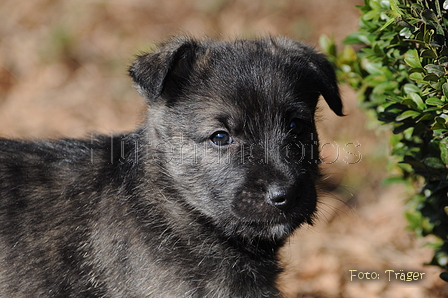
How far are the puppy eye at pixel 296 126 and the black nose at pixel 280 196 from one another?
0.57 meters

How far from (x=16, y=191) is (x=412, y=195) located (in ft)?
9.90

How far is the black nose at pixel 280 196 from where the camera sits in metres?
2.91

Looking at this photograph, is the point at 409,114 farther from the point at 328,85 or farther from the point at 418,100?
the point at 328,85

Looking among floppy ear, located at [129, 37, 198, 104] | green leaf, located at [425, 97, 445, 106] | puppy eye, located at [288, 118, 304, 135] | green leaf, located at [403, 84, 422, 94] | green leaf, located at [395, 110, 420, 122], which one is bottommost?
puppy eye, located at [288, 118, 304, 135]

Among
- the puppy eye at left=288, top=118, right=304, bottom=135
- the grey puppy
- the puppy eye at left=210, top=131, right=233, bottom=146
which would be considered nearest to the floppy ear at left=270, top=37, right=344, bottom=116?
the grey puppy

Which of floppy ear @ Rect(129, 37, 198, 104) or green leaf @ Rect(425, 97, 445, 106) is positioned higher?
floppy ear @ Rect(129, 37, 198, 104)

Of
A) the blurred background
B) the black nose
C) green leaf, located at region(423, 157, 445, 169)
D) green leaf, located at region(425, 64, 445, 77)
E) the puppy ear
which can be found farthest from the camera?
the blurred background

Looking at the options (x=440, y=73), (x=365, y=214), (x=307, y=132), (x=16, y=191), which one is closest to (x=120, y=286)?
(x=16, y=191)

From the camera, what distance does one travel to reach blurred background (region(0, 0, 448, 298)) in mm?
5207

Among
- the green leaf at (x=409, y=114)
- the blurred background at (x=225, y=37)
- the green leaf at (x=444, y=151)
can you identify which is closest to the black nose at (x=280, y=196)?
the green leaf at (x=409, y=114)

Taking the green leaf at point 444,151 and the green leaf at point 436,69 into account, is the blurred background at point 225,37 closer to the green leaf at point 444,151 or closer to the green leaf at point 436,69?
the green leaf at point 444,151

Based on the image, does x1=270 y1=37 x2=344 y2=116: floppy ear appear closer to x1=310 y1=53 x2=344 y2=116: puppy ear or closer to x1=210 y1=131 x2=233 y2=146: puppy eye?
x1=310 y1=53 x2=344 y2=116: puppy ear

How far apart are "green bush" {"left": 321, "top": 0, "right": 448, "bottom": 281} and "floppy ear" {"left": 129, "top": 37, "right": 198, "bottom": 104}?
1.23 metres

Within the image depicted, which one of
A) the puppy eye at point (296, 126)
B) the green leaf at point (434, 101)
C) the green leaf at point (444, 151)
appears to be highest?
the green leaf at point (434, 101)
